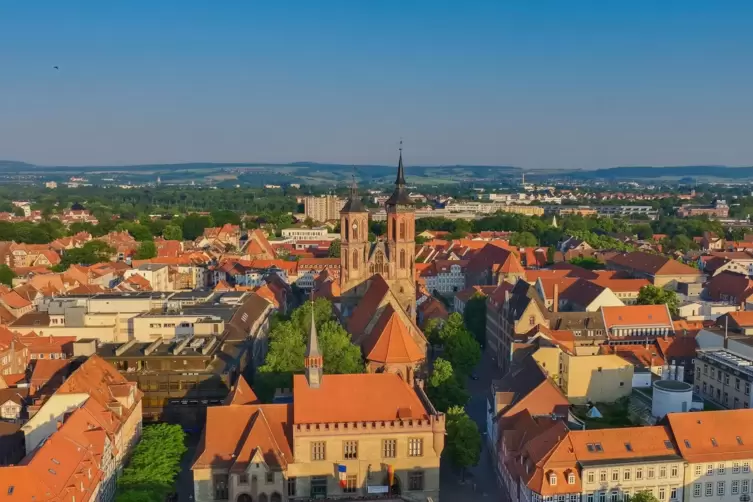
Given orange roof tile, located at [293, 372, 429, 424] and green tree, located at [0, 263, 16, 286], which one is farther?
green tree, located at [0, 263, 16, 286]

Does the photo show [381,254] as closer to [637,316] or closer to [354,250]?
[354,250]

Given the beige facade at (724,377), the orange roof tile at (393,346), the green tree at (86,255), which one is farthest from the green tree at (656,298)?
the green tree at (86,255)

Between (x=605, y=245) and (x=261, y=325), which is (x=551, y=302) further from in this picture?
(x=605, y=245)

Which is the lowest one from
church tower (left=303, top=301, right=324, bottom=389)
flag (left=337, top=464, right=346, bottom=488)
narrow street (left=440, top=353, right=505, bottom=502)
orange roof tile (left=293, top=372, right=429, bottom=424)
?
narrow street (left=440, top=353, right=505, bottom=502)

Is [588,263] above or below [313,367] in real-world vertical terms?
below

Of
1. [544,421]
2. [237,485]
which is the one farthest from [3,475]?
[544,421]

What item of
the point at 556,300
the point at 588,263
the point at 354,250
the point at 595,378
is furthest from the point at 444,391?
the point at 588,263

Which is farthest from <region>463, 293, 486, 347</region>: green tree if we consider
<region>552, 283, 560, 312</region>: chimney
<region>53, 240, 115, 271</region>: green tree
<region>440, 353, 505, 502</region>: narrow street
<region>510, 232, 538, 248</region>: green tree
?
<region>510, 232, 538, 248</region>: green tree

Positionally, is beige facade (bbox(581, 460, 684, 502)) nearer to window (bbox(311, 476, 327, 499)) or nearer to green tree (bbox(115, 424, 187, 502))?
window (bbox(311, 476, 327, 499))
